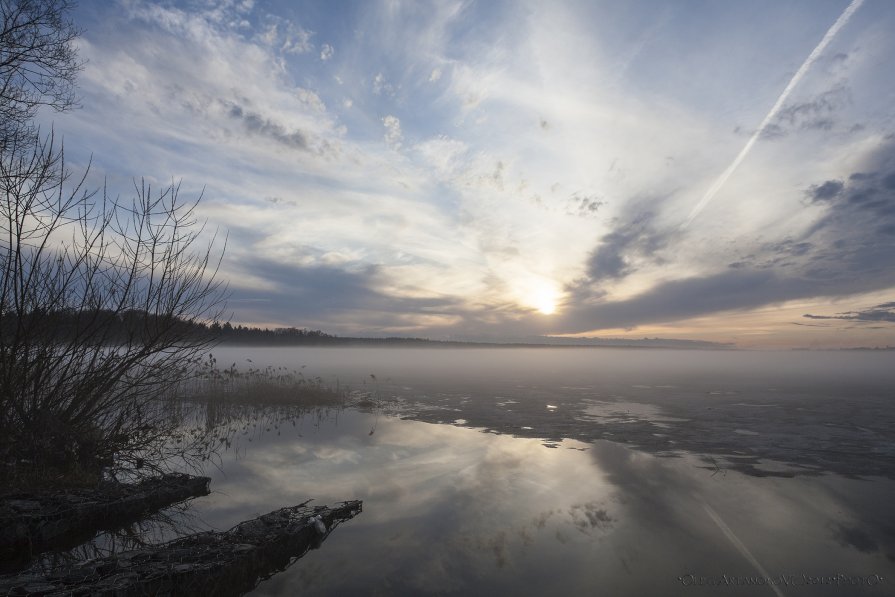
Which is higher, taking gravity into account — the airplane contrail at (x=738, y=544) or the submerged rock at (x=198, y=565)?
the submerged rock at (x=198, y=565)

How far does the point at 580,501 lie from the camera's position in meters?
8.91

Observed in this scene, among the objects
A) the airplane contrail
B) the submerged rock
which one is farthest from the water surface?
the submerged rock

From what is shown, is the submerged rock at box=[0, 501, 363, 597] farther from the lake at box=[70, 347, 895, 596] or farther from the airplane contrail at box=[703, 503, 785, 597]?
the airplane contrail at box=[703, 503, 785, 597]

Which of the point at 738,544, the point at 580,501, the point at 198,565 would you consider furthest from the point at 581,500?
the point at 198,565

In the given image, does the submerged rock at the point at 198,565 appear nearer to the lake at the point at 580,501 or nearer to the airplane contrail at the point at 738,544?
the lake at the point at 580,501

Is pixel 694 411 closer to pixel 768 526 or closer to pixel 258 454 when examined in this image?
pixel 768 526

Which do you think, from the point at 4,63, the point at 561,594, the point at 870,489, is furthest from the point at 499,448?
the point at 4,63

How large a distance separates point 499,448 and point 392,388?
18.0 metres

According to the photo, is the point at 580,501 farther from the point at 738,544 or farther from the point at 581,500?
the point at 738,544

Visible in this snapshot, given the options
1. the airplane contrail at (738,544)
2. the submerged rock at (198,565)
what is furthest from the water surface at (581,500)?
the submerged rock at (198,565)

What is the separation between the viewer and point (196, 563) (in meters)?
Result: 5.26

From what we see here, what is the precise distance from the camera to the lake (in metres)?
6.07

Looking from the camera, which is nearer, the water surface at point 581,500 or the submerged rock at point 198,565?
the submerged rock at point 198,565

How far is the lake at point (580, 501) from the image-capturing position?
6.07 m
